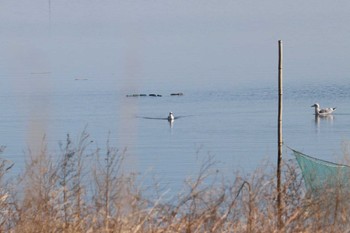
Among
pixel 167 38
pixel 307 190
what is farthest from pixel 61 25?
pixel 167 38

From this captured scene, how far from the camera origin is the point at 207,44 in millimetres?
60594

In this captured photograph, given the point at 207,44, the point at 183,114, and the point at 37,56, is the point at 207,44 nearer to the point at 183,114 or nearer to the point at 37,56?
the point at 183,114

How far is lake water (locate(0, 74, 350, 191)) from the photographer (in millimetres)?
15516

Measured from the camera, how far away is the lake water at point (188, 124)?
15.5 meters

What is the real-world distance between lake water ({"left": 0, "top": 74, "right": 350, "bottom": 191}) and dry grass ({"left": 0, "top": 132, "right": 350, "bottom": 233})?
1.03 feet

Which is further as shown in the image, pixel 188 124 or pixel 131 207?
pixel 188 124

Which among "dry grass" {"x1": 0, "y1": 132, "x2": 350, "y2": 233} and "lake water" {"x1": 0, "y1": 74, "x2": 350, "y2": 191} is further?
"lake water" {"x1": 0, "y1": 74, "x2": 350, "y2": 191}

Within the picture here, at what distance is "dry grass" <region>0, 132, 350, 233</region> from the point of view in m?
5.41

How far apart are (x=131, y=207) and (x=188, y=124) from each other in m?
25.5

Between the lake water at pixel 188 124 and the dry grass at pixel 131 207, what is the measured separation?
31 centimetres

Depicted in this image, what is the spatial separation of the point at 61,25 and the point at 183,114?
34.7ft

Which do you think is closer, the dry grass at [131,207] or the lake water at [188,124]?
the dry grass at [131,207]

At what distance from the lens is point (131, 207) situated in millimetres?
5520

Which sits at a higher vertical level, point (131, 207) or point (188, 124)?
point (131, 207)
